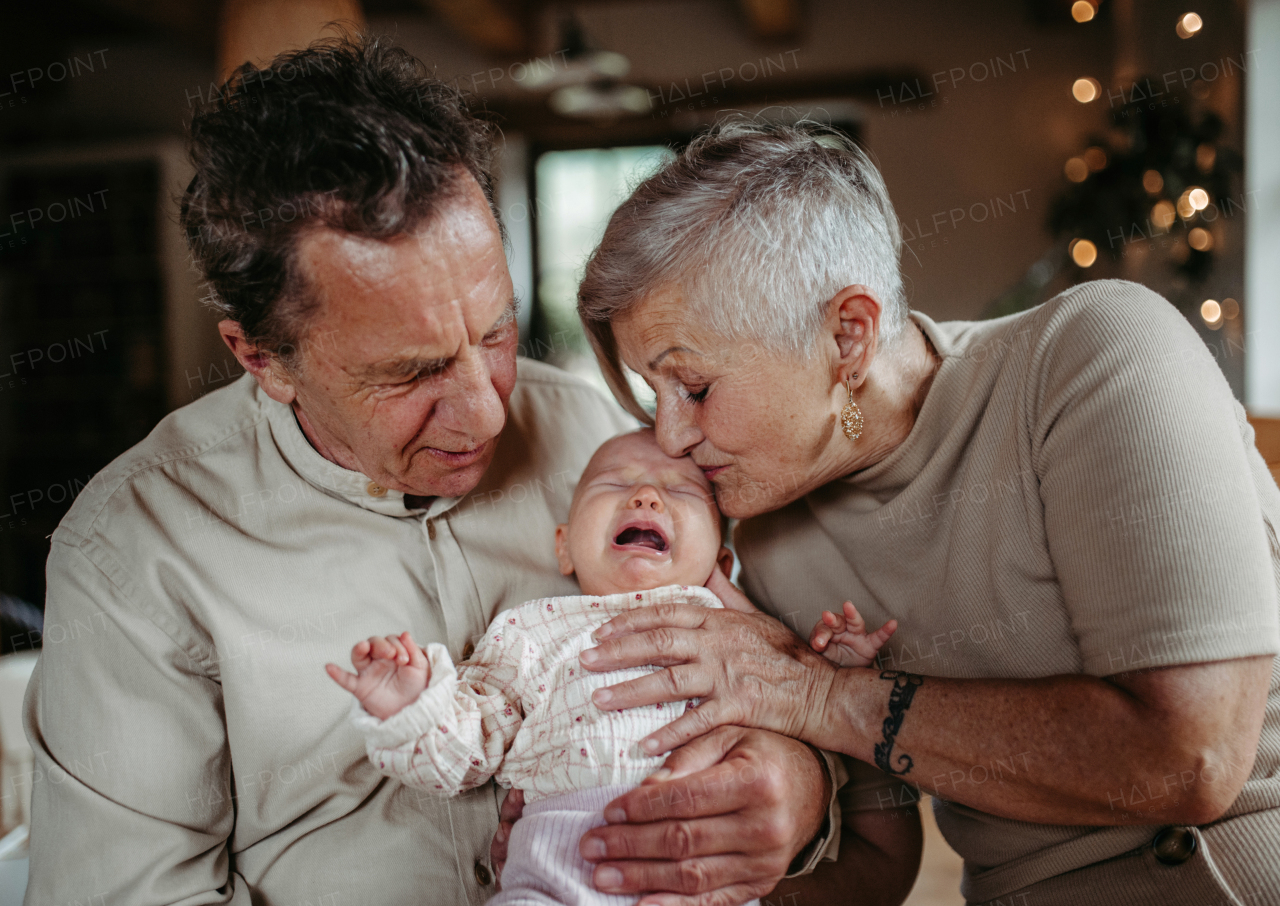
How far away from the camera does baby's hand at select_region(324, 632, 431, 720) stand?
1221 millimetres

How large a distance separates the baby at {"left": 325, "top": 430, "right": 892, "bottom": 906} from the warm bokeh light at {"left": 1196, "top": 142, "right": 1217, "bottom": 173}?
3.79 metres

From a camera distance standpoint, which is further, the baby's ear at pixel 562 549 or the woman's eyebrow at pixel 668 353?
the baby's ear at pixel 562 549

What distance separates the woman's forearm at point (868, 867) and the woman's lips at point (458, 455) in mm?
923

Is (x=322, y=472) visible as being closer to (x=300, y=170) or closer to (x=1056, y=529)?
(x=300, y=170)

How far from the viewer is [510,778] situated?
1.46 meters

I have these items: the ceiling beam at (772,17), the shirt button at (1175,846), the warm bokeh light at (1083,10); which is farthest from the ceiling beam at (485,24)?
the shirt button at (1175,846)

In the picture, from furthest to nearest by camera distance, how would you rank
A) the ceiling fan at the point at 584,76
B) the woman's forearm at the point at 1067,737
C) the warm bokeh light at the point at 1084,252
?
the warm bokeh light at the point at 1084,252 → the ceiling fan at the point at 584,76 → the woman's forearm at the point at 1067,737

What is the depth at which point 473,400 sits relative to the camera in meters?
1.46

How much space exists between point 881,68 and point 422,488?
19.9 feet

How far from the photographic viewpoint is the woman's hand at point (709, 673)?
138 cm

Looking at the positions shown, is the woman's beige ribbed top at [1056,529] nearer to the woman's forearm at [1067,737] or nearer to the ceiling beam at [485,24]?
the woman's forearm at [1067,737]

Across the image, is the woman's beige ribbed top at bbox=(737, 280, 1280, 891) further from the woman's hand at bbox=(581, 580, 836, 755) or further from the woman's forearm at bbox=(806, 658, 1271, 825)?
the woman's hand at bbox=(581, 580, 836, 755)

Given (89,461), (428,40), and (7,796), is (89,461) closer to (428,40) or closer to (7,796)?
(7,796)

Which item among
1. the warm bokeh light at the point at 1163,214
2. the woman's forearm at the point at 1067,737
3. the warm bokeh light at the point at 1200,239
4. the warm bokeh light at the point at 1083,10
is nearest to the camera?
the woman's forearm at the point at 1067,737
